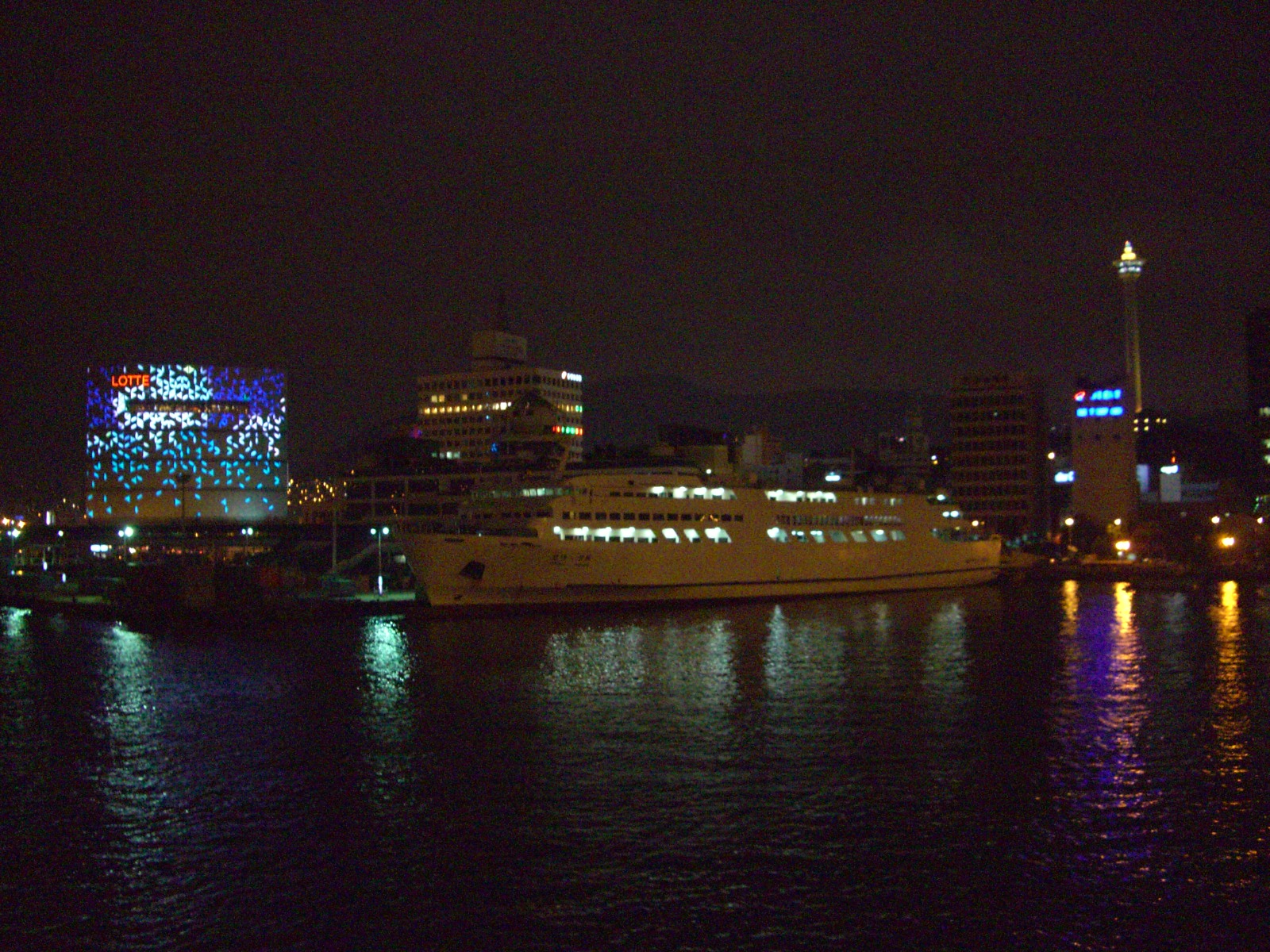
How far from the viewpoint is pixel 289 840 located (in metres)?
19.9

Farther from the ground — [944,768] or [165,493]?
[165,493]

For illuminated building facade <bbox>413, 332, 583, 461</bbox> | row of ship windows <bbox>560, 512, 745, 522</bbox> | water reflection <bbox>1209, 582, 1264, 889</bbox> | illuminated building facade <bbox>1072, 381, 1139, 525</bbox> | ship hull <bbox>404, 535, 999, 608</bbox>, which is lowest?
water reflection <bbox>1209, 582, 1264, 889</bbox>

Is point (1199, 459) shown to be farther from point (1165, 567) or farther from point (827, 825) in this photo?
point (827, 825)

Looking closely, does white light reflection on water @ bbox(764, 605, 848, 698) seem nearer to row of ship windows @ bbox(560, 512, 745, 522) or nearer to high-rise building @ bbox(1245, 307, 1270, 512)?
row of ship windows @ bbox(560, 512, 745, 522)

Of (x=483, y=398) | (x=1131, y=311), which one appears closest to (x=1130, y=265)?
(x=1131, y=311)

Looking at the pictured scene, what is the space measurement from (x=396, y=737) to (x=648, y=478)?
106 ft

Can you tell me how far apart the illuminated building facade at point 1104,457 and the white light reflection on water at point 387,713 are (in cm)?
8918

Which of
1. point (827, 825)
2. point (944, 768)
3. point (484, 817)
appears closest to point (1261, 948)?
point (827, 825)

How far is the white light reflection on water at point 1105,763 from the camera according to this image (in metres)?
19.2

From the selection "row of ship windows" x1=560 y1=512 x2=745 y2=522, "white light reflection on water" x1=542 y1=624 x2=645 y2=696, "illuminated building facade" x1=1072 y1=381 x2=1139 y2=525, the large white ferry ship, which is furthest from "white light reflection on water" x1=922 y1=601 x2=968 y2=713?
"illuminated building facade" x1=1072 y1=381 x2=1139 y2=525

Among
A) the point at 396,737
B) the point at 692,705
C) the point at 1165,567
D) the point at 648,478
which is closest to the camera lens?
the point at 396,737

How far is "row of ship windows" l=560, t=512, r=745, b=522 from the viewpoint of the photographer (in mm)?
55938

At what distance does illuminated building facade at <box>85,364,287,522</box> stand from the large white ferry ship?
81.0 meters

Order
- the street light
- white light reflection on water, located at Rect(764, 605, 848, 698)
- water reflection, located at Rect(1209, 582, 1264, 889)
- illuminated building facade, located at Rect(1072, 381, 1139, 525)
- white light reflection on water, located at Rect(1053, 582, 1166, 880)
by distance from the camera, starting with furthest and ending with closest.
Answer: illuminated building facade, located at Rect(1072, 381, 1139, 525)
the street light
white light reflection on water, located at Rect(764, 605, 848, 698)
white light reflection on water, located at Rect(1053, 582, 1166, 880)
water reflection, located at Rect(1209, 582, 1264, 889)
